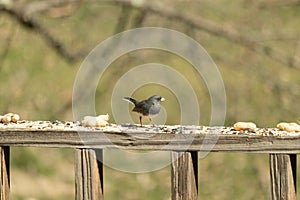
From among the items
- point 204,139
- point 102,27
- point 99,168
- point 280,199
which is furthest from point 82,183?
point 102,27

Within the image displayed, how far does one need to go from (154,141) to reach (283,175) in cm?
37

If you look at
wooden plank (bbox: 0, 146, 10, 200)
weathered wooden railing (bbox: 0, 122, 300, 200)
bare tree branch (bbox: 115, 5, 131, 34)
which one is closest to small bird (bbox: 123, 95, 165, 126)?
weathered wooden railing (bbox: 0, 122, 300, 200)

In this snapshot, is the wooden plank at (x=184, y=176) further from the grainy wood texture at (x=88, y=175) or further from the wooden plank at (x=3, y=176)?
the wooden plank at (x=3, y=176)

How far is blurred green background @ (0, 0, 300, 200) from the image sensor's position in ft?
19.0

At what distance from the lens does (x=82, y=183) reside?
90.4 inches

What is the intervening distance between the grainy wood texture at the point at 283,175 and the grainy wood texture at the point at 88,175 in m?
0.51

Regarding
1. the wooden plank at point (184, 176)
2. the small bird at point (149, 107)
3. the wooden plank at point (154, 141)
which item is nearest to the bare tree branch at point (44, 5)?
the small bird at point (149, 107)

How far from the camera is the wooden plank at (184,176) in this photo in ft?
7.19

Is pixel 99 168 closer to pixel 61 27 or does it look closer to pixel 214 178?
pixel 214 178

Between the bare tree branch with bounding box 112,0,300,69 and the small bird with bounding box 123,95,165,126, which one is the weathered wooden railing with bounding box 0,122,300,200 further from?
the bare tree branch with bounding box 112,0,300,69

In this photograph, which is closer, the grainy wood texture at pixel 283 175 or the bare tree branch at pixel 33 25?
the grainy wood texture at pixel 283 175

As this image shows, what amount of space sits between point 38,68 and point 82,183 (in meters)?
6.27

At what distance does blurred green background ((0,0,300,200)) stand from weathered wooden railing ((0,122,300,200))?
3.38 metres

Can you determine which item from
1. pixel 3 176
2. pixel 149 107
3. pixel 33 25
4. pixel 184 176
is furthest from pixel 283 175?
pixel 33 25
